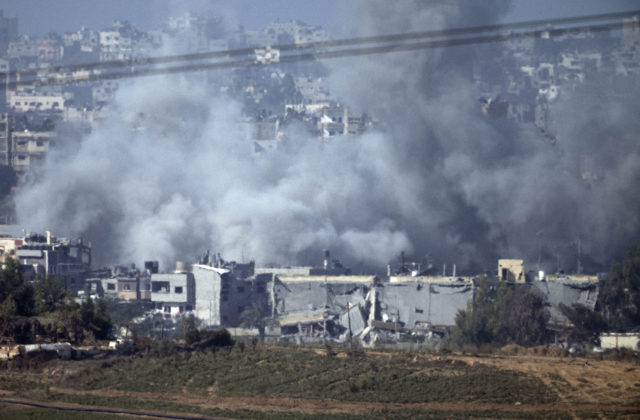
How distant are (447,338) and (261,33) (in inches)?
4841

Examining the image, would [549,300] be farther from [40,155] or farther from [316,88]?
[316,88]

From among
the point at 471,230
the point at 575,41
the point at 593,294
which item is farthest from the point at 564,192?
the point at 575,41

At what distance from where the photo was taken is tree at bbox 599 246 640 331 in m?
35.6

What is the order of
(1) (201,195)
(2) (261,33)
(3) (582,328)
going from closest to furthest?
1. (3) (582,328)
2. (1) (201,195)
3. (2) (261,33)

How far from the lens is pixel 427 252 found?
51.5 m

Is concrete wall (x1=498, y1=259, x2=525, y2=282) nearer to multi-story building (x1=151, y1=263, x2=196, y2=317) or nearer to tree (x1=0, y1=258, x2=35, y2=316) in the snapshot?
multi-story building (x1=151, y1=263, x2=196, y2=317)

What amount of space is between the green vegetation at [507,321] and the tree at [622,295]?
206 centimetres

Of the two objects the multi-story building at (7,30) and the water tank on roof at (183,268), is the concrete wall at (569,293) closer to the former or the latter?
the water tank on roof at (183,268)

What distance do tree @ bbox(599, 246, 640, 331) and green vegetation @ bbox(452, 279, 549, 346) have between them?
2.06 meters

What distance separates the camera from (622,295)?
37156 millimetres

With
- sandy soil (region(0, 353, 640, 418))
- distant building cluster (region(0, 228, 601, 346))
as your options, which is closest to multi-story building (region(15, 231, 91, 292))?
distant building cluster (region(0, 228, 601, 346))

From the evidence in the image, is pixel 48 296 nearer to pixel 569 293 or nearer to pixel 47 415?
pixel 47 415

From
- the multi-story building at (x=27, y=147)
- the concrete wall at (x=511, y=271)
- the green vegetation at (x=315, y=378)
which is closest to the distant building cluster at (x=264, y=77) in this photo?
the multi-story building at (x=27, y=147)

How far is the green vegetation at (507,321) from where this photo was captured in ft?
112
